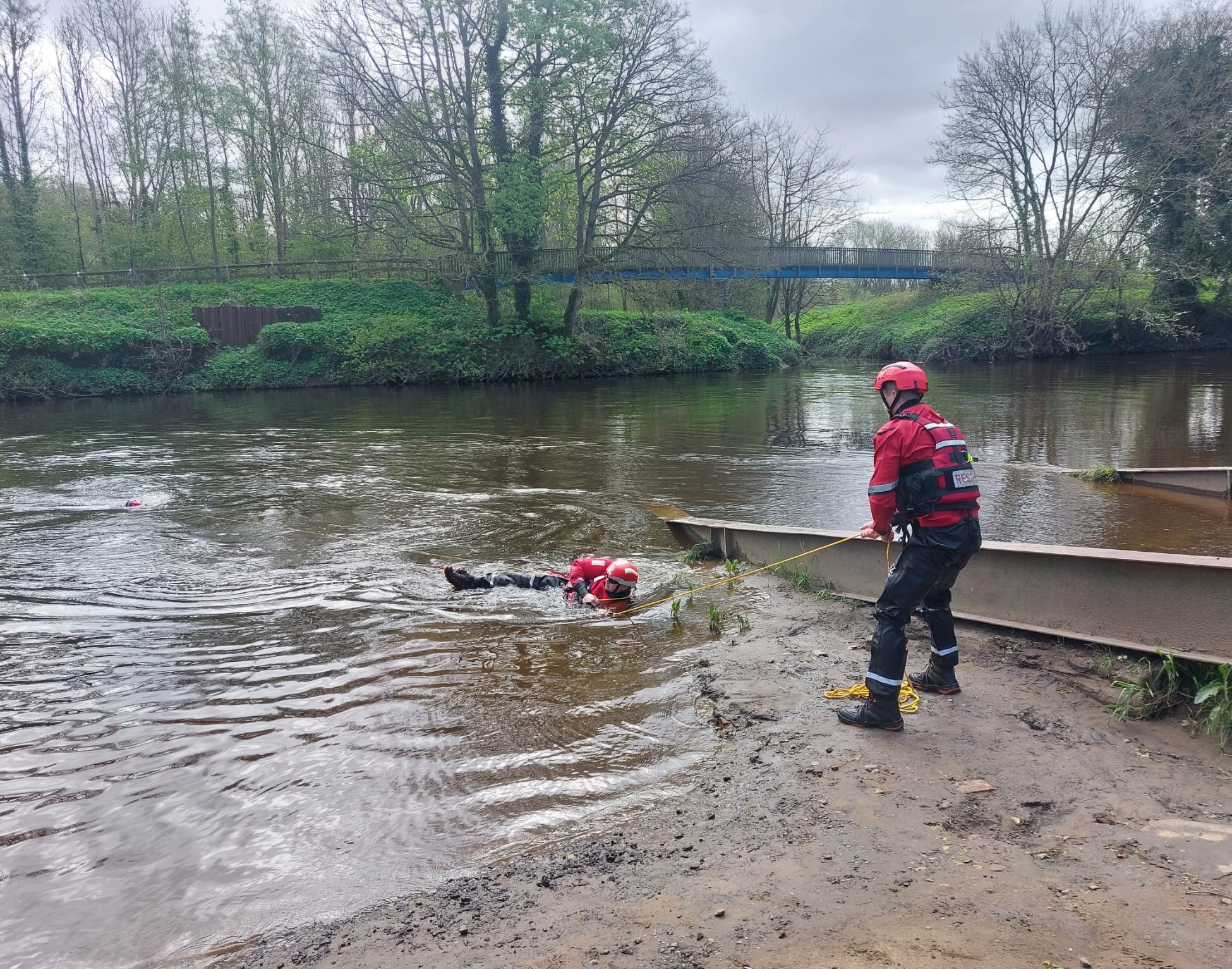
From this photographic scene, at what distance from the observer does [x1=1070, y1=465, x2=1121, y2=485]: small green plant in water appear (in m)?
11.0

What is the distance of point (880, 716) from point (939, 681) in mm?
646

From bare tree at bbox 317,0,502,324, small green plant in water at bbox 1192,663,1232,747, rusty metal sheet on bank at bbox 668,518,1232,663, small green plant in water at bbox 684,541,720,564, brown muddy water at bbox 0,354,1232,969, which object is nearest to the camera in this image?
brown muddy water at bbox 0,354,1232,969

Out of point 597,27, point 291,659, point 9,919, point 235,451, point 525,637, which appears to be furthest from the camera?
point 597,27

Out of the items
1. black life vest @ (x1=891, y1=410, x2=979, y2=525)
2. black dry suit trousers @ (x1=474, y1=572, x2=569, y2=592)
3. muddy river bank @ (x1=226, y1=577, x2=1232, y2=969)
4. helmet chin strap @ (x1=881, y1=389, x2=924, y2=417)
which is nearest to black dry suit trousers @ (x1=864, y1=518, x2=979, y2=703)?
black life vest @ (x1=891, y1=410, x2=979, y2=525)

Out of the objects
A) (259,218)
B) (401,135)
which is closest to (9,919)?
(401,135)

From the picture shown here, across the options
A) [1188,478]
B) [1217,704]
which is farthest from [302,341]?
[1217,704]

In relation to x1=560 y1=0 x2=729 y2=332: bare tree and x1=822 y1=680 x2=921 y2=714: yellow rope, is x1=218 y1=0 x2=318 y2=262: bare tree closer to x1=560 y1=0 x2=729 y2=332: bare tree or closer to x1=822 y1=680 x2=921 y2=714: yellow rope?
x1=560 y1=0 x2=729 y2=332: bare tree

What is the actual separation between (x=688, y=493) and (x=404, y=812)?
8245 millimetres

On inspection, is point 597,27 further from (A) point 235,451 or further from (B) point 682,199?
(A) point 235,451

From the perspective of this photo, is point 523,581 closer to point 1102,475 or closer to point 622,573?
point 622,573

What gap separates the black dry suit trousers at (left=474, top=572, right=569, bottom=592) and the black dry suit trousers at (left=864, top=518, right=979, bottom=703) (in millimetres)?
3532

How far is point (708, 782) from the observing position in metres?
3.97

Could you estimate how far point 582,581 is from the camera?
715 cm

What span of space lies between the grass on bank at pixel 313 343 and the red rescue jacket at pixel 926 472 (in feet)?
93.8
